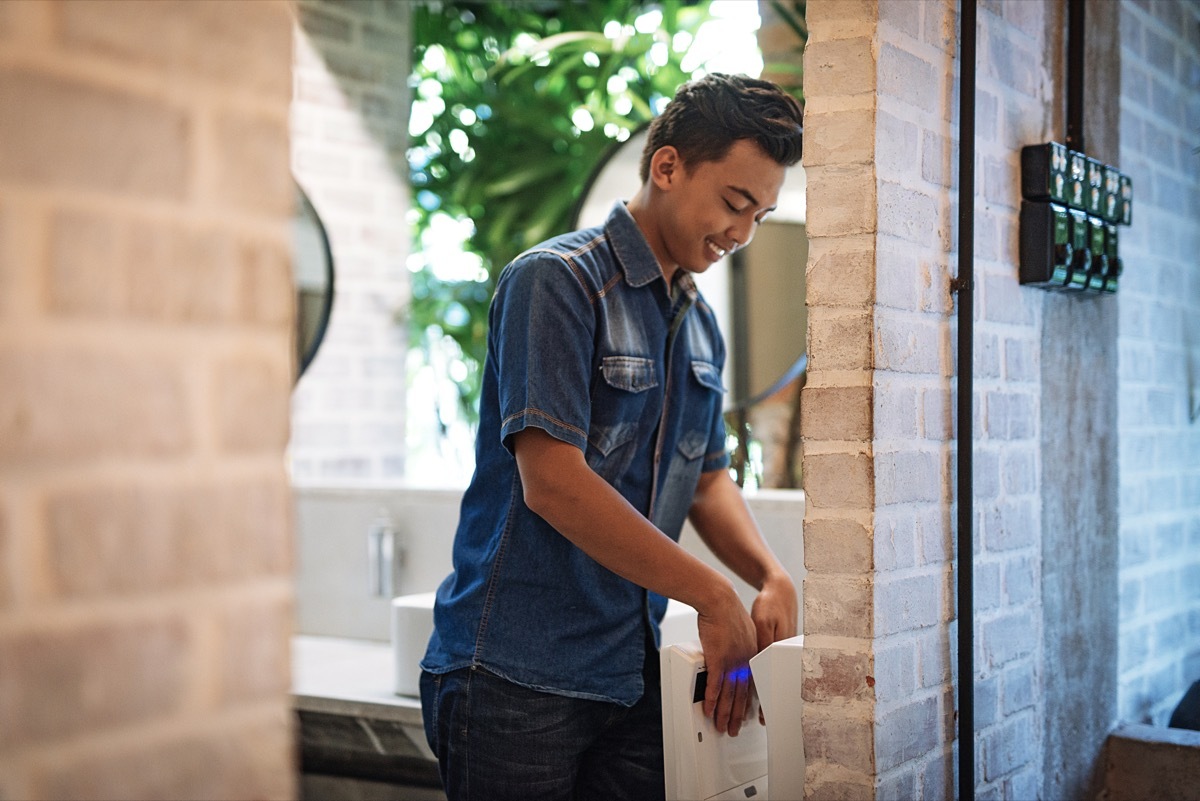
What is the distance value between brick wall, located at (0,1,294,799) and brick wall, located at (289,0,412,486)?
2.89 metres

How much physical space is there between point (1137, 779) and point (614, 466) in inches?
48.5

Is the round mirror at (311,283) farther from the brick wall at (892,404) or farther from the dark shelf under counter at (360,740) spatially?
the brick wall at (892,404)

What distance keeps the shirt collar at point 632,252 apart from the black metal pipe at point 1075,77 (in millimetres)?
846

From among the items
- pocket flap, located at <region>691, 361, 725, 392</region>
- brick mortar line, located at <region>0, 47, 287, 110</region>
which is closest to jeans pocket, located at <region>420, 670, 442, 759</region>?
pocket flap, located at <region>691, 361, 725, 392</region>

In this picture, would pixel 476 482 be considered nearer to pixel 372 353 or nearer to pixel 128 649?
pixel 128 649

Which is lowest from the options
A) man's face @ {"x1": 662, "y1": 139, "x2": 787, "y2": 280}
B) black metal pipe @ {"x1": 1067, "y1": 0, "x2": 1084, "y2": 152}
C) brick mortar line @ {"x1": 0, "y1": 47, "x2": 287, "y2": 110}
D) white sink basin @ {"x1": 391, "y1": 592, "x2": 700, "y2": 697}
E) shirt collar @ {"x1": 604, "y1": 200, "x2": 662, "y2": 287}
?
white sink basin @ {"x1": 391, "y1": 592, "x2": 700, "y2": 697}

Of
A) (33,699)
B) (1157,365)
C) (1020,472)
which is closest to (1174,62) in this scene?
(1157,365)

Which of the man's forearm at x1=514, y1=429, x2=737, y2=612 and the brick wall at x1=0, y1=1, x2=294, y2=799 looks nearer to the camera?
the brick wall at x1=0, y1=1, x2=294, y2=799

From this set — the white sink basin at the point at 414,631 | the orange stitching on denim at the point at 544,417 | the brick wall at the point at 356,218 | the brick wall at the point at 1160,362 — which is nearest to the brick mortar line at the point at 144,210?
the orange stitching on denim at the point at 544,417

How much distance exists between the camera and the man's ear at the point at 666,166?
177 centimetres

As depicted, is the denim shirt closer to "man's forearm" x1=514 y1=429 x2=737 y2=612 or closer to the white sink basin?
"man's forearm" x1=514 y1=429 x2=737 y2=612

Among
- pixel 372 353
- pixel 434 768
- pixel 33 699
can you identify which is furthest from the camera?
pixel 372 353

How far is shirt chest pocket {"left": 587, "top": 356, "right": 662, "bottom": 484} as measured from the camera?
5.50ft

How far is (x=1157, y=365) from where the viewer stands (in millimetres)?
2500
